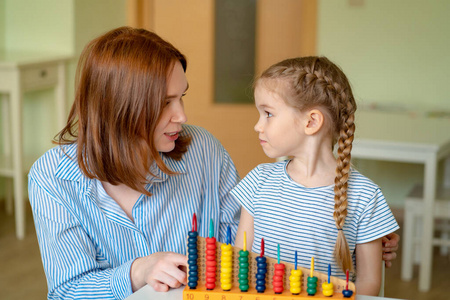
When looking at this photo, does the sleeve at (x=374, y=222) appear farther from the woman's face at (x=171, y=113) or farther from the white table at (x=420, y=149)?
the white table at (x=420, y=149)

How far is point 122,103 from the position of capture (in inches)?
51.4

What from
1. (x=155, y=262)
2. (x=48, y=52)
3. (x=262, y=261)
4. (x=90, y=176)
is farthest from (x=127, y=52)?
(x=48, y=52)

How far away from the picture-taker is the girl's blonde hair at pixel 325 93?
124cm

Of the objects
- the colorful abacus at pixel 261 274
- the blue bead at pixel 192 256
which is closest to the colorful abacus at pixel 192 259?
the blue bead at pixel 192 256

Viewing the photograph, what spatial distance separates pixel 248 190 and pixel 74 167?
1.28 feet

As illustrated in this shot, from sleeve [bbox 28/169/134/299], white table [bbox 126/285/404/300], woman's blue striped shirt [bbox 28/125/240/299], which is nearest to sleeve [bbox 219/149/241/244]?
woman's blue striped shirt [bbox 28/125/240/299]

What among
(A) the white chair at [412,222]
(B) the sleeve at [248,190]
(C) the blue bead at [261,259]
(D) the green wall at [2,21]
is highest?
(D) the green wall at [2,21]

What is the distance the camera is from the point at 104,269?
1.38 m

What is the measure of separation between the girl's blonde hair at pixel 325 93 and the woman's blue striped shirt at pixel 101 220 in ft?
1.23

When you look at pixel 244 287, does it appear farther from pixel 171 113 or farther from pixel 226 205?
pixel 226 205

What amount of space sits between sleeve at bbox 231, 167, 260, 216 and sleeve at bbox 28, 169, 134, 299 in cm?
30

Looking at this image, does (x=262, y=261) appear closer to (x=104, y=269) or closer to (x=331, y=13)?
(x=104, y=269)

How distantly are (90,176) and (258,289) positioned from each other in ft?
1.68

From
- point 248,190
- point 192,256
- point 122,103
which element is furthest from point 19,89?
point 192,256
